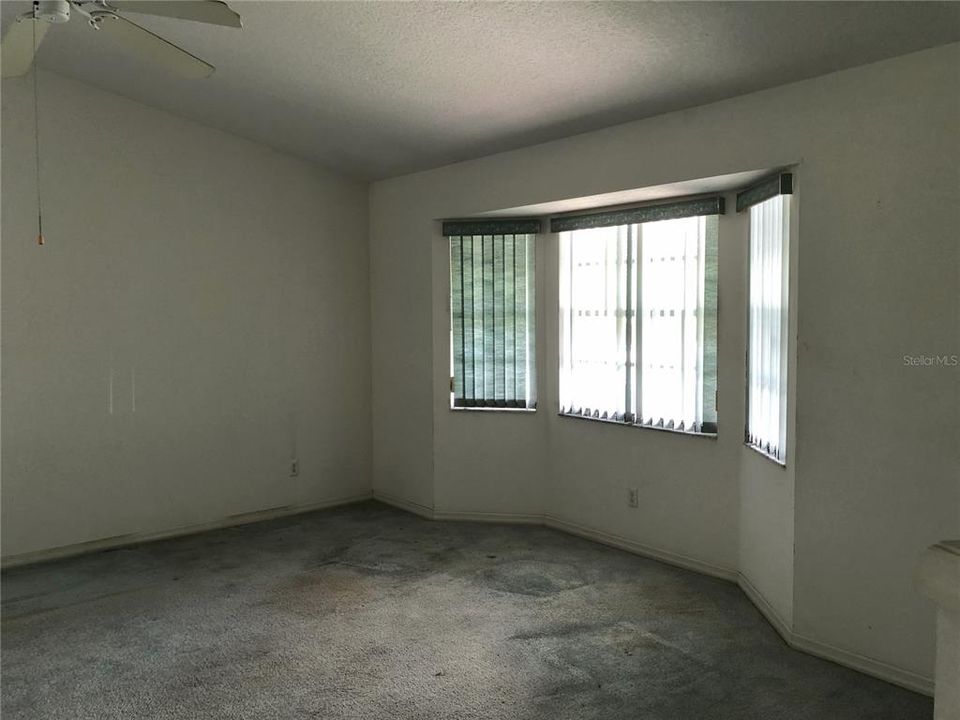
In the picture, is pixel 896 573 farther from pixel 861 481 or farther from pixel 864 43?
pixel 864 43

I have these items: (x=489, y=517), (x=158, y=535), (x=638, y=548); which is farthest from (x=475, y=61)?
(x=158, y=535)

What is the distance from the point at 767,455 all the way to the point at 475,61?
2.39 metres

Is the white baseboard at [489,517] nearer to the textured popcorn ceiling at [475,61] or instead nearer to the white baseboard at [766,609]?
the white baseboard at [766,609]

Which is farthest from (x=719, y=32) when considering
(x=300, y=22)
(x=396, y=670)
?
(x=396, y=670)

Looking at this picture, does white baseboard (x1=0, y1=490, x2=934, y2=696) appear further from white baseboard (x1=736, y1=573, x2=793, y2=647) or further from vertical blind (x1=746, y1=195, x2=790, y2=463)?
vertical blind (x1=746, y1=195, x2=790, y2=463)

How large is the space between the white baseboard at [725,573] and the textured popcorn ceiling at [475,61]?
2478mm

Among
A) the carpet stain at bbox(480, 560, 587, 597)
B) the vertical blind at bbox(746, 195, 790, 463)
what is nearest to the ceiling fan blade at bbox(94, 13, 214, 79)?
the vertical blind at bbox(746, 195, 790, 463)

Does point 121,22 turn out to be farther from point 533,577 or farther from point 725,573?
point 725,573

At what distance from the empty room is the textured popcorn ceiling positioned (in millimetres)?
26

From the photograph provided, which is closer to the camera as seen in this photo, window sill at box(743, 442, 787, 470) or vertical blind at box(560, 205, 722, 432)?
window sill at box(743, 442, 787, 470)

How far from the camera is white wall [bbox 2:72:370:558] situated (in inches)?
179

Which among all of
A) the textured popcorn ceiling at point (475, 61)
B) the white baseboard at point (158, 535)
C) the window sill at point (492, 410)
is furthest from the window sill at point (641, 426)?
the white baseboard at point (158, 535)

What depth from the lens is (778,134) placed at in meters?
3.42

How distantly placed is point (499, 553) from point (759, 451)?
68.1 inches
